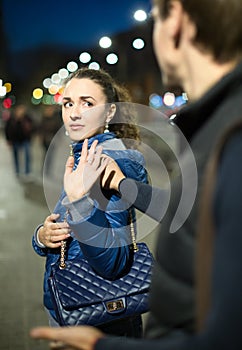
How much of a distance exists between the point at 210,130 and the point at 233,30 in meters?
0.23

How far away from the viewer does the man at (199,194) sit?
1018 millimetres

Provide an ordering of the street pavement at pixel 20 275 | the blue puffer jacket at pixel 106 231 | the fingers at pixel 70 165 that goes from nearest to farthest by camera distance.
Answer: the blue puffer jacket at pixel 106 231 → the fingers at pixel 70 165 → the street pavement at pixel 20 275

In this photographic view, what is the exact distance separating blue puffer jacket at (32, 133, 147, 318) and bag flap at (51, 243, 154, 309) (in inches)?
2.1

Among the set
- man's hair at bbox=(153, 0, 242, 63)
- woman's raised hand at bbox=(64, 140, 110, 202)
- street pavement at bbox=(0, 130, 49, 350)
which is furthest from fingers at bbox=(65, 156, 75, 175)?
Answer: street pavement at bbox=(0, 130, 49, 350)

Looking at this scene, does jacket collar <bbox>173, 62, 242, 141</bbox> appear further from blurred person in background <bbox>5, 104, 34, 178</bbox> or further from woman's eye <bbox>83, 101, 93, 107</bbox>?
blurred person in background <bbox>5, 104, 34, 178</bbox>

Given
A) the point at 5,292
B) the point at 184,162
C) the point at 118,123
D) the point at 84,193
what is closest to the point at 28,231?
the point at 5,292

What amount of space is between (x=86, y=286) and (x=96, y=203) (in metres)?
0.43

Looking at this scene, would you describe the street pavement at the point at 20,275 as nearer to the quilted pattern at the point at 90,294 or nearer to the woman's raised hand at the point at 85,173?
the quilted pattern at the point at 90,294

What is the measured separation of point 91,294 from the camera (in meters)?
2.13

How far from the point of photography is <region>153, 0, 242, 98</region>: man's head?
117 cm

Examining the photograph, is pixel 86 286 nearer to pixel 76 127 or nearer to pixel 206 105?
pixel 76 127

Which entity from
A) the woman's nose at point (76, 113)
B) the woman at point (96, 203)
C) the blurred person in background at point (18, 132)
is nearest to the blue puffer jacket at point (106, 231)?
the woman at point (96, 203)

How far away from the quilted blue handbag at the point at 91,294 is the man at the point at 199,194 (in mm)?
787

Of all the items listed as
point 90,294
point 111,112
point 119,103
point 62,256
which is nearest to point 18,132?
point 119,103
